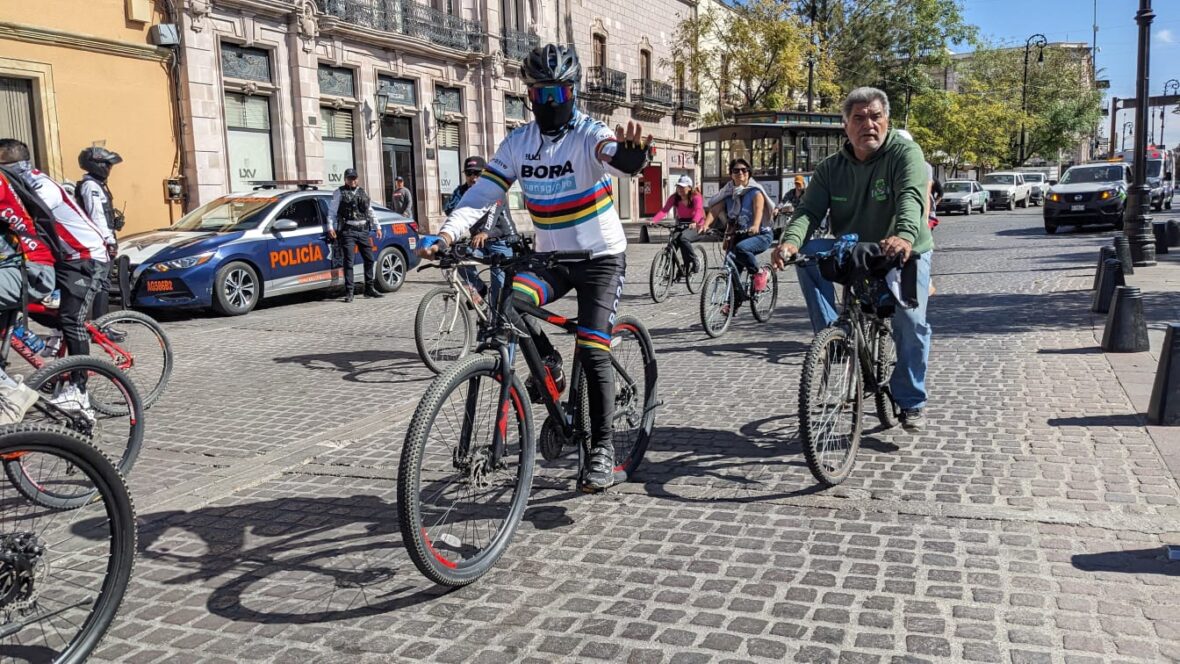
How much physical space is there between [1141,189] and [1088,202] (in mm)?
10421

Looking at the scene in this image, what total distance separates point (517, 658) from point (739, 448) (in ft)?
8.45

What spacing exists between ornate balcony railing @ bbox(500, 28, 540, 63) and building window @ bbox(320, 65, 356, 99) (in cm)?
711

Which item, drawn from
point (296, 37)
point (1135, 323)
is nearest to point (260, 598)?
point (1135, 323)

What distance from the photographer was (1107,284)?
9.73 m

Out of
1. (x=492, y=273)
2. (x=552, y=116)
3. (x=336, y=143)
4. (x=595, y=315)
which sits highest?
(x=336, y=143)

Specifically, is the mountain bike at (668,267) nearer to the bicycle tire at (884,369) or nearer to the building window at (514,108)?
the bicycle tire at (884,369)

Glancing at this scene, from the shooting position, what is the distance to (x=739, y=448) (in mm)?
5266

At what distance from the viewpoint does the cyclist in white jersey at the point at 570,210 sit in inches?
156

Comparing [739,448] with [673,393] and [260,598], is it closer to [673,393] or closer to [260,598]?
[673,393]

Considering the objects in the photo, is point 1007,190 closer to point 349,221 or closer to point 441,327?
point 349,221

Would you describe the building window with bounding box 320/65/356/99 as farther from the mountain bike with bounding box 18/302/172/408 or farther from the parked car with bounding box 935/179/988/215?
the parked car with bounding box 935/179/988/215

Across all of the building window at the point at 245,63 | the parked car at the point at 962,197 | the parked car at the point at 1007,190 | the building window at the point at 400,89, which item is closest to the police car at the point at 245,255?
the building window at the point at 245,63

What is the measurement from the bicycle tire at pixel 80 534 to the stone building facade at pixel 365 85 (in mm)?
18391

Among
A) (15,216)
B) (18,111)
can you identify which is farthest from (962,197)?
(15,216)
